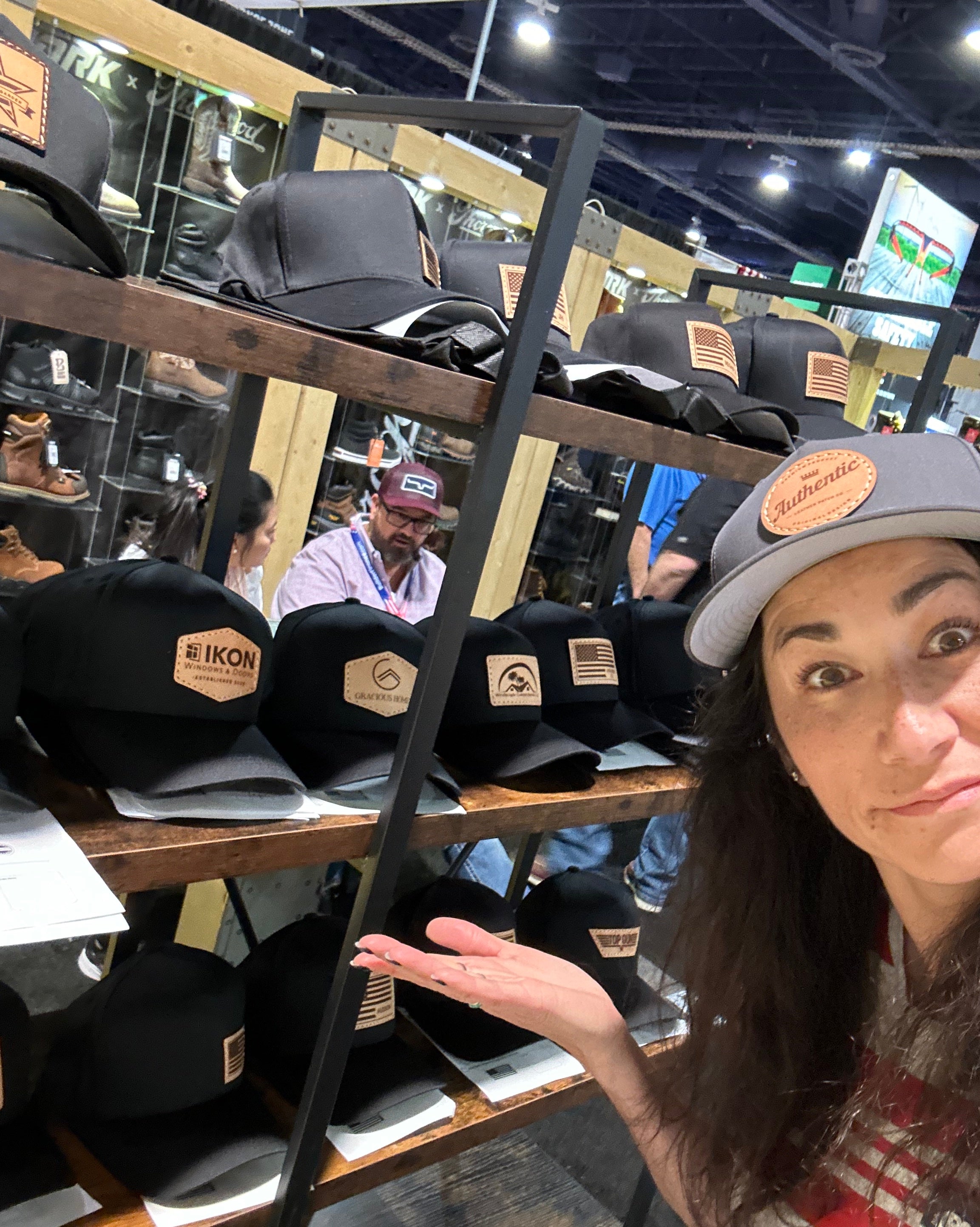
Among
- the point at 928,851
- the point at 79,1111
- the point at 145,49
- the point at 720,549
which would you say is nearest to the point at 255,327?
the point at 720,549

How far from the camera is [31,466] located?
12.0ft

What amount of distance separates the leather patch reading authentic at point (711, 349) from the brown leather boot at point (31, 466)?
260 centimetres

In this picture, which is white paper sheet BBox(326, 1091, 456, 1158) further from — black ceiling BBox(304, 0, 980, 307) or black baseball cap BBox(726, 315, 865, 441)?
black ceiling BBox(304, 0, 980, 307)

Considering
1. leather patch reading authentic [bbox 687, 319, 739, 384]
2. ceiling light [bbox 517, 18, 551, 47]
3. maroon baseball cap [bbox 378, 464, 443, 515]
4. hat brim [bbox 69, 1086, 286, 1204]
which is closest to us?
hat brim [bbox 69, 1086, 286, 1204]

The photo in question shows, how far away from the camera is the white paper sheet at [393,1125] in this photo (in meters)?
→ 1.44

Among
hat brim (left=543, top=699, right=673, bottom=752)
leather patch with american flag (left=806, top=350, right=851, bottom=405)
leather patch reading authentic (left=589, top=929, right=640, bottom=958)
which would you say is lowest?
leather patch reading authentic (left=589, top=929, right=640, bottom=958)

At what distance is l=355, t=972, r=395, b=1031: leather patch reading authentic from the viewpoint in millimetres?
1520

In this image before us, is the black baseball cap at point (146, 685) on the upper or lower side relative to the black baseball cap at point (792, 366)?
lower

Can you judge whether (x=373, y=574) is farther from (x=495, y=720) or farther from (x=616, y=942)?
(x=495, y=720)

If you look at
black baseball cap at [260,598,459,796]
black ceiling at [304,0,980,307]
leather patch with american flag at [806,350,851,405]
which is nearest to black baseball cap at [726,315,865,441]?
leather patch with american flag at [806,350,851,405]

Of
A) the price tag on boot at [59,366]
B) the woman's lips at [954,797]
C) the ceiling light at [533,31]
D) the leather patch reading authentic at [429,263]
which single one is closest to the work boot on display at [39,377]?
the price tag on boot at [59,366]

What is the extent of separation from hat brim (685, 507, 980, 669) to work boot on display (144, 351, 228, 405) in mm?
3154

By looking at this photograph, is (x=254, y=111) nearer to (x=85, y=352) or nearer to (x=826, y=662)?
(x=85, y=352)

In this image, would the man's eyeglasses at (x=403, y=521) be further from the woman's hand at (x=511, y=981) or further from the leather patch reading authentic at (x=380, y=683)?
the woman's hand at (x=511, y=981)
